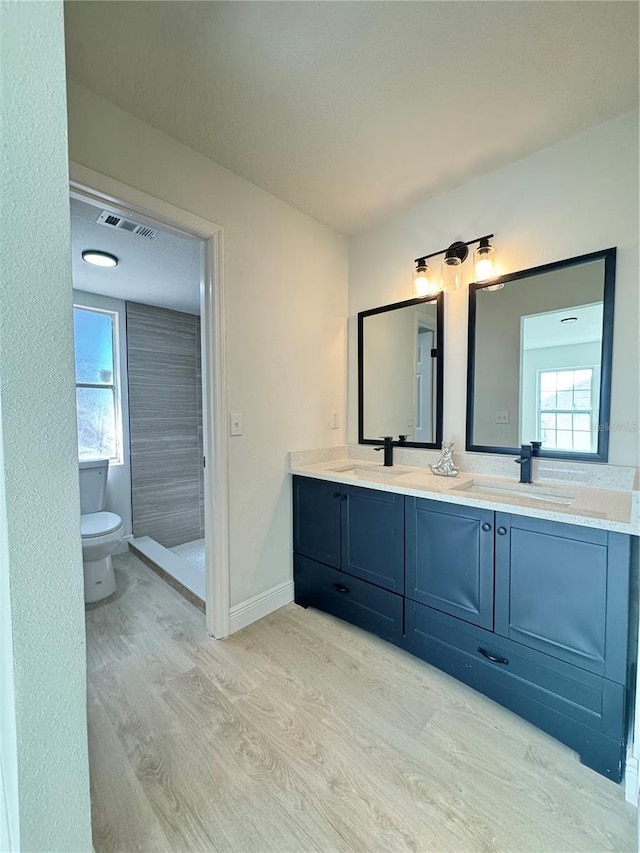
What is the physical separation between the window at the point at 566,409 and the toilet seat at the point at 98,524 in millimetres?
2708

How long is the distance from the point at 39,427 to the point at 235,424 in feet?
4.20

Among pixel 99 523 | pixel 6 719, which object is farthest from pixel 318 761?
pixel 99 523

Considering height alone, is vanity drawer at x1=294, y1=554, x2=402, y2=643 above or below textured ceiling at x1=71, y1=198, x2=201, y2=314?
below

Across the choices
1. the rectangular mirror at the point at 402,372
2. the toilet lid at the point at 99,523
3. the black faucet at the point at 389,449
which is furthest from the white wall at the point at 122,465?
the black faucet at the point at 389,449

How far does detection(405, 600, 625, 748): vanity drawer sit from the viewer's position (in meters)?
1.20

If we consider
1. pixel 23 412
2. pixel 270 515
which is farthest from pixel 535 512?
pixel 23 412

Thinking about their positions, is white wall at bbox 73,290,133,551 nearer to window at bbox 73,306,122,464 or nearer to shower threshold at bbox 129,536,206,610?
window at bbox 73,306,122,464

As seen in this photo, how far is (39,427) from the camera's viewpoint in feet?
2.06

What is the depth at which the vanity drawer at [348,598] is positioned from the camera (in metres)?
1.78

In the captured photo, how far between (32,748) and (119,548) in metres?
2.78

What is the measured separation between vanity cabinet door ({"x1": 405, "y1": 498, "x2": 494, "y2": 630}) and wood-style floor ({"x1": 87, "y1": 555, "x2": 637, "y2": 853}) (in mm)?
377

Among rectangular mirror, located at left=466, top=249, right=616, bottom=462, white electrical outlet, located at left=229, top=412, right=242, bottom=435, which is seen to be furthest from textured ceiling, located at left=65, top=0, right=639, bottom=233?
white electrical outlet, located at left=229, top=412, right=242, bottom=435

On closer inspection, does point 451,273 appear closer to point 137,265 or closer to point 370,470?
point 370,470

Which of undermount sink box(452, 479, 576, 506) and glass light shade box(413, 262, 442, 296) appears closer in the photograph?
undermount sink box(452, 479, 576, 506)
